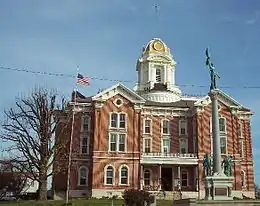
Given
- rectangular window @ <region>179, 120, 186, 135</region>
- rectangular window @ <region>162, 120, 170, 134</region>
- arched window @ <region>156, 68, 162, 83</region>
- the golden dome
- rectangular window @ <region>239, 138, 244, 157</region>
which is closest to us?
rectangular window @ <region>239, 138, 244, 157</region>

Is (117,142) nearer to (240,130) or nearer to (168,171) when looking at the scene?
(168,171)

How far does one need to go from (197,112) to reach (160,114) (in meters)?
5.48

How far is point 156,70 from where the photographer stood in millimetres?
72875

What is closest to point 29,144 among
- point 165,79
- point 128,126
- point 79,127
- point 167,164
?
point 79,127

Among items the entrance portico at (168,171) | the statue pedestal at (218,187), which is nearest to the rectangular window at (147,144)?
the entrance portico at (168,171)

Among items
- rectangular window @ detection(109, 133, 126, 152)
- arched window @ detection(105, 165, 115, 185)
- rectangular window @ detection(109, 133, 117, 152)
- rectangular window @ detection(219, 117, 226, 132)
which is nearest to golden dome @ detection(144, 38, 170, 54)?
rectangular window @ detection(219, 117, 226, 132)

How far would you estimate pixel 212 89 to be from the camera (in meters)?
37.6

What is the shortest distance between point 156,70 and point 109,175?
923 inches

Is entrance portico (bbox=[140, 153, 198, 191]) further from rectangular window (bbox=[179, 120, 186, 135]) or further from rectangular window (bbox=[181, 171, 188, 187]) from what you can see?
rectangular window (bbox=[179, 120, 186, 135])

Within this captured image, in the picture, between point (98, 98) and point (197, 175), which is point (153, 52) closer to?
point (98, 98)

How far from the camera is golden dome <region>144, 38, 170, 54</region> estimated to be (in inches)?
2913

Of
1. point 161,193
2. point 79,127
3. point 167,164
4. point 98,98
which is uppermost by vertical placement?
point 98,98

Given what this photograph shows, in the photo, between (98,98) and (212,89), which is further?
(98,98)

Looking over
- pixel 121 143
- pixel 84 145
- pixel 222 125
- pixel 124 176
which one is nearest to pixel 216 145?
pixel 124 176
